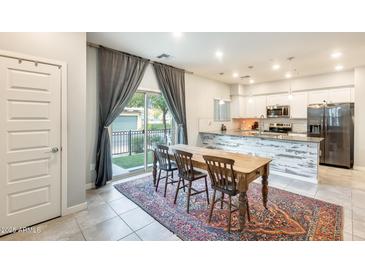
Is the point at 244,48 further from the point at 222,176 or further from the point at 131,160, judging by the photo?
the point at 131,160

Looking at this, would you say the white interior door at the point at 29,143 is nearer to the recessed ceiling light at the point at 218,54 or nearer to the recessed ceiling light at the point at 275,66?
the recessed ceiling light at the point at 218,54

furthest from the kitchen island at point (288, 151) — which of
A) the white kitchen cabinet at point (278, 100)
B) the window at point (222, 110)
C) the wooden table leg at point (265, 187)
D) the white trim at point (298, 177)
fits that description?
the white kitchen cabinet at point (278, 100)

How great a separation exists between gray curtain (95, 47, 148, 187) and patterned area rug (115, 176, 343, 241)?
70cm

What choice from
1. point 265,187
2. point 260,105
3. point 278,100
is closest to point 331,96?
point 278,100

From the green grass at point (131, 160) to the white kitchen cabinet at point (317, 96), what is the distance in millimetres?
5169

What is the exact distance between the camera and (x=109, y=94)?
3.71 metres

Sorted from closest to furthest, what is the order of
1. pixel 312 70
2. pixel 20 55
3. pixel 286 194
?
pixel 20 55 < pixel 286 194 < pixel 312 70

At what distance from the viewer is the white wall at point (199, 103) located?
18.1 feet

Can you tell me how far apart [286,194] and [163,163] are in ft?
7.54

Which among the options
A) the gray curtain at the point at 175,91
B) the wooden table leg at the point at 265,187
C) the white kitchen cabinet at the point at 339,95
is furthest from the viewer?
the white kitchen cabinet at the point at 339,95
